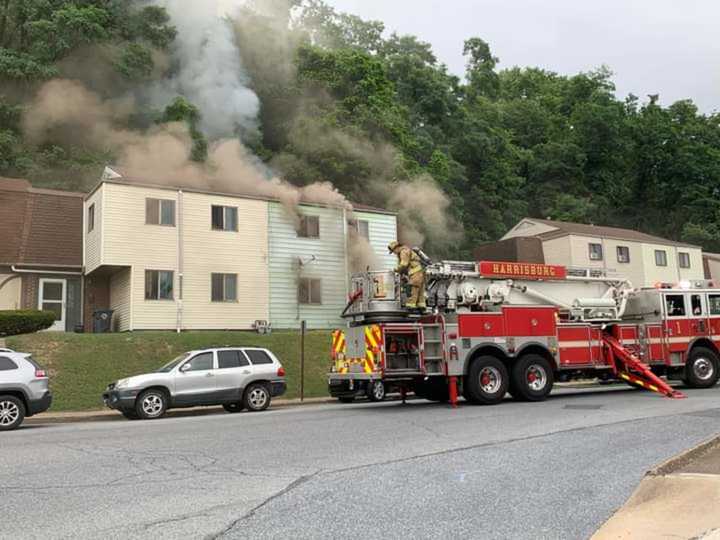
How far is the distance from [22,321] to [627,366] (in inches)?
632

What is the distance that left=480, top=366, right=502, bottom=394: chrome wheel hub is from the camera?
581 inches

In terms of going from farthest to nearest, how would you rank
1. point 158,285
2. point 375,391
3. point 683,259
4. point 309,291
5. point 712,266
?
point 712,266 < point 683,259 < point 309,291 < point 158,285 < point 375,391

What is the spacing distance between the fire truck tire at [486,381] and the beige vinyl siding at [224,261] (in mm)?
12777

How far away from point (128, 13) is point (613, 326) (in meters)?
38.4

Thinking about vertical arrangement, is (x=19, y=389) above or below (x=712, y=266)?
below

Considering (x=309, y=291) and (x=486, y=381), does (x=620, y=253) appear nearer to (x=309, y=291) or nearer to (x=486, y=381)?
(x=309, y=291)

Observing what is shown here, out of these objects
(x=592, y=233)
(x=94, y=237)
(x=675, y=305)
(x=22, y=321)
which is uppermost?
(x=592, y=233)

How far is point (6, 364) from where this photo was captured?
43.9 feet

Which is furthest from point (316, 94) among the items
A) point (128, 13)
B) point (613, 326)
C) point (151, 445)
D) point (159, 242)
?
point (151, 445)

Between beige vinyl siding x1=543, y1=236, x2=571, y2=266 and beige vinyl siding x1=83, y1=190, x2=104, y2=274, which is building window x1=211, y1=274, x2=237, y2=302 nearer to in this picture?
beige vinyl siding x1=83, y1=190, x2=104, y2=274

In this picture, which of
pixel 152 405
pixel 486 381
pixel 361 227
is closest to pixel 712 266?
pixel 361 227

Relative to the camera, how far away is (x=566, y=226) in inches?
1746

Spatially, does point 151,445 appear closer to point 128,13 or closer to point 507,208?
point 128,13

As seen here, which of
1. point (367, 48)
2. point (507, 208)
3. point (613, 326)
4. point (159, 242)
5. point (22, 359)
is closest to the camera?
point (22, 359)
